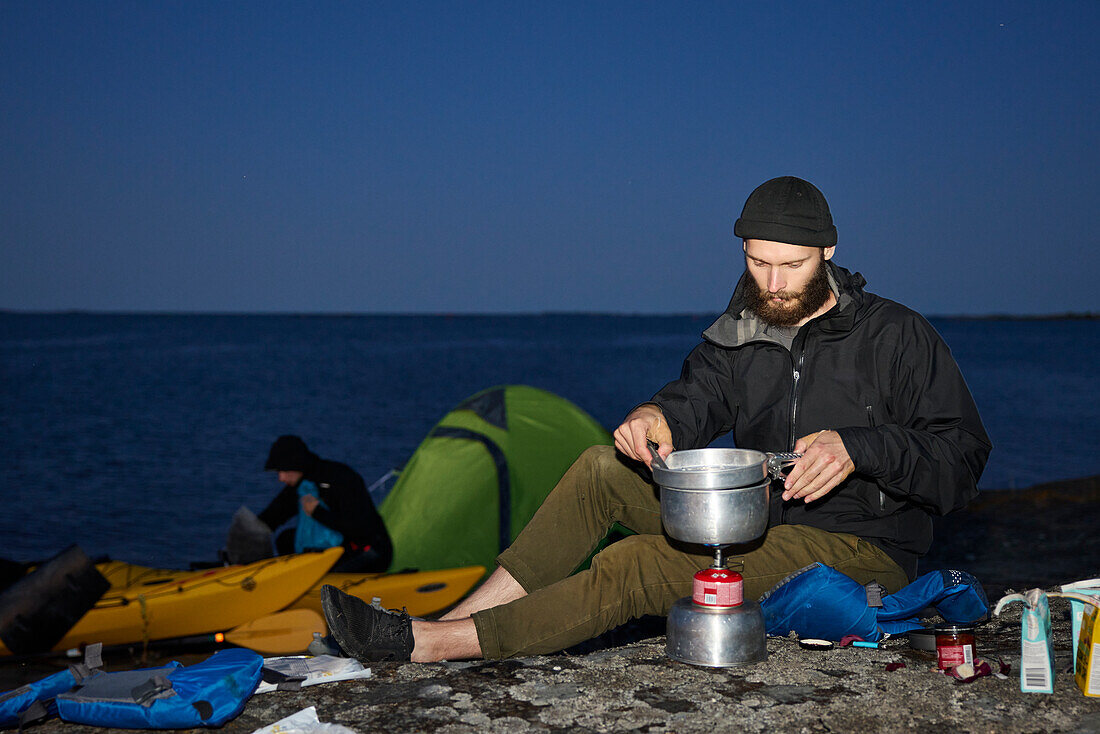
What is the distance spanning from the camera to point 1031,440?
21.5 meters

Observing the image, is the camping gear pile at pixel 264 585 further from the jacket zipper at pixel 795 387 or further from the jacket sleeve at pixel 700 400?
the jacket zipper at pixel 795 387

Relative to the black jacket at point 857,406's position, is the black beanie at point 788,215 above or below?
above

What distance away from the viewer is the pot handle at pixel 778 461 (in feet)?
8.59

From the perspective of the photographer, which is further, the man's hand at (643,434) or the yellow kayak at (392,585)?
the yellow kayak at (392,585)

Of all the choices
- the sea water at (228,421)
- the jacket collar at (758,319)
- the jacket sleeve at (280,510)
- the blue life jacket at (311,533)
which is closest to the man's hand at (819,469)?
the jacket collar at (758,319)

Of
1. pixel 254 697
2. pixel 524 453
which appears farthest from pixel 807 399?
pixel 524 453

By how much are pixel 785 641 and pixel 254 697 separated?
1.62m

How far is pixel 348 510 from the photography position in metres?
6.50

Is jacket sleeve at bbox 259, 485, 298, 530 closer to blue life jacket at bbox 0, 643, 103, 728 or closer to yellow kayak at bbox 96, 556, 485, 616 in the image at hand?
yellow kayak at bbox 96, 556, 485, 616

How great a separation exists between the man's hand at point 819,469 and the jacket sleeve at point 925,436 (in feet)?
0.12

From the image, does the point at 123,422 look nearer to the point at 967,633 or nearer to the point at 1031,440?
the point at 1031,440

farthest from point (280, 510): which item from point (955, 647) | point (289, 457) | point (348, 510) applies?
point (955, 647)

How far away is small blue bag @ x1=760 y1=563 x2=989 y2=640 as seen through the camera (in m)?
2.79

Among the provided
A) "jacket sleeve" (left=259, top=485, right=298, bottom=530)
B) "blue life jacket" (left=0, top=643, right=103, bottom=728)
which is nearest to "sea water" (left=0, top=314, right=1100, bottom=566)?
"jacket sleeve" (left=259, top=485, right=298, bottom=530)
